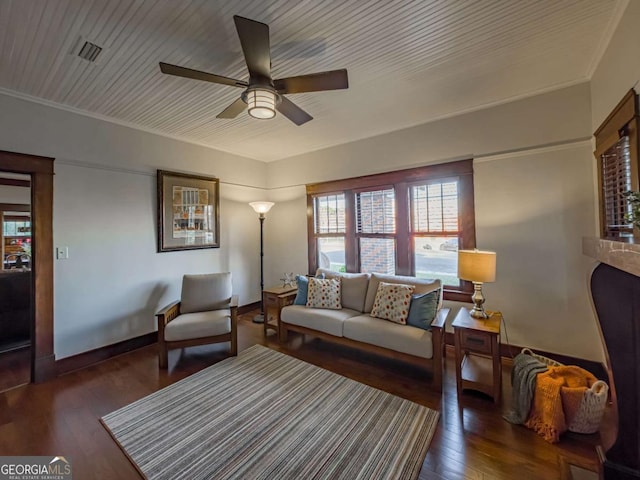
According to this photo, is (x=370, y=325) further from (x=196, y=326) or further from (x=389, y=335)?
(x=196, y=326)

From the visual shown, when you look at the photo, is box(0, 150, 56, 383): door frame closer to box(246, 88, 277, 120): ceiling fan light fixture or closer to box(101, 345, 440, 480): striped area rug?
box(101, 345, 440, 480): striped area rug

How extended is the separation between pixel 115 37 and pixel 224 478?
3.02 m

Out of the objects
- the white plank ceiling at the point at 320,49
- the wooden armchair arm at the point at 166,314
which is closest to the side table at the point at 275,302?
the wooden armchair arm at the point at 166,314

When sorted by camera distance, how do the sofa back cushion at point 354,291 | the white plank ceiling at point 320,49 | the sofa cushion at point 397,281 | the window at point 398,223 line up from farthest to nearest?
the sofa back cushion at point 354,291 → the window at point 398,223 → the sofa cushion at point 397,281 → the white plank ceiling at point 320,49

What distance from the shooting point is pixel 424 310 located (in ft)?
8.89

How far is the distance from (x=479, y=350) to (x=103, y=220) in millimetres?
4225

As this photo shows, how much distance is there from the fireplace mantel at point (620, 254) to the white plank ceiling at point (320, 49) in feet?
5.04

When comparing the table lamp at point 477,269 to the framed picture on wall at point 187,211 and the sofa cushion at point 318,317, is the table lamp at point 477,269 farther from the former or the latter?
the framed picture on wall at point 187,211

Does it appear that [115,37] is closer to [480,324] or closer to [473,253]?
[473,253]

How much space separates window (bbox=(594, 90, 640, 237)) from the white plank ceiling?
609 millimetres

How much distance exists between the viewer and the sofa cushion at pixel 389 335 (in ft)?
8.23

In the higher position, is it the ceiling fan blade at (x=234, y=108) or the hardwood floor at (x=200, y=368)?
the ceiling fan blade at (x=234, y=108)

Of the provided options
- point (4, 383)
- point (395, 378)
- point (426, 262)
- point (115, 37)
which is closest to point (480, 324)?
point (395, 378)

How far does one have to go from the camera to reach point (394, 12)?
172 centimetres
